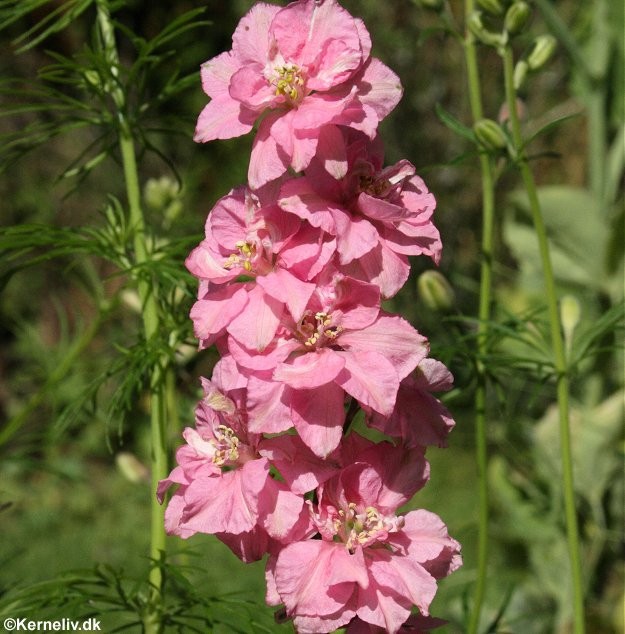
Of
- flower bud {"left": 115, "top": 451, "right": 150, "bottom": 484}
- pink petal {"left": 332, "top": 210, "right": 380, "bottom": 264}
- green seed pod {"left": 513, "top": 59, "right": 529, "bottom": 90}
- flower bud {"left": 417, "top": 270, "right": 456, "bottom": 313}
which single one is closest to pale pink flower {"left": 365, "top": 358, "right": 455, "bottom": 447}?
pink petal {"left": 332, "top": 210, "right": 380, "bottom": 264}

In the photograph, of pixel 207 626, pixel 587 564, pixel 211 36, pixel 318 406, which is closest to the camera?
pixel 318 406

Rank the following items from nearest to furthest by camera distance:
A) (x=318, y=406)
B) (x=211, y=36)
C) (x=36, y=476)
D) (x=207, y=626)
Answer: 1. (x=318, y=406)
2. (x=207, y=626)
3. (x=36, y=476)
4. (x=211, y=36)

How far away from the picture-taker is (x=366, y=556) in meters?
0.72

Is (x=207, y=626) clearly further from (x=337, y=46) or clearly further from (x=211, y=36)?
(x=211, y=36)

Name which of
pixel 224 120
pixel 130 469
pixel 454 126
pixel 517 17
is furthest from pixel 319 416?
pixel 130 469

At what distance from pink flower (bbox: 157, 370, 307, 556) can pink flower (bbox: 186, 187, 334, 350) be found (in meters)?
0.06

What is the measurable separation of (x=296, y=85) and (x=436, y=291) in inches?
19.3

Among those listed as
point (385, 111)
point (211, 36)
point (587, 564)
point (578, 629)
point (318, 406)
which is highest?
point (385, 111)

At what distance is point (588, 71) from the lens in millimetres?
2277

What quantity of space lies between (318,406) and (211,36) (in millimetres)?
3697

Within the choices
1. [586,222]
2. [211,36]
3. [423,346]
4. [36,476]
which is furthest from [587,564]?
[211,36]

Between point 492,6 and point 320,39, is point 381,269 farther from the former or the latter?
point 492,6

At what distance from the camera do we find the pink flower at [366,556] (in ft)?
2.24

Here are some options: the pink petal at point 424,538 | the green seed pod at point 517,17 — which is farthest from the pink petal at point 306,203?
the green seed pod at point 517,17
